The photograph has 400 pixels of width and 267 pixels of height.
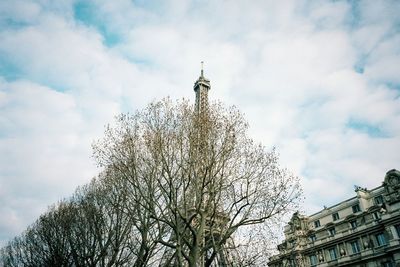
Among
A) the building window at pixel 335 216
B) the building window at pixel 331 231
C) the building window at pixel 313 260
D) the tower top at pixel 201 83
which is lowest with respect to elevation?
the building window at pixel 313 260

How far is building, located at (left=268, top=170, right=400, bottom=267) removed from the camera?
36.1 meters

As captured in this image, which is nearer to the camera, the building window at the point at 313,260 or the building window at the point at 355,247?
the building window at the point at 355,247

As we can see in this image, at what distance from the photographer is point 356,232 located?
130 feet

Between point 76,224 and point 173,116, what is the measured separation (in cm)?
1260

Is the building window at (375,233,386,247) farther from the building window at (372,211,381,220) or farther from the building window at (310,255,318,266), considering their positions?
the building window at (310,255,318,266)

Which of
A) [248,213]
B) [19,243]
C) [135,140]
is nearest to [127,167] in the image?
[135,140]

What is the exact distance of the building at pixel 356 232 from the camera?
36094 mm

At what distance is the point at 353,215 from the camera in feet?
136

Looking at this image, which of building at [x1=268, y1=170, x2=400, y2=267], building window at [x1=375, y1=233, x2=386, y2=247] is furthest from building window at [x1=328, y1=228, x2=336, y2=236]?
building window at [x1=375, y1=233, x2=386, y2=247]

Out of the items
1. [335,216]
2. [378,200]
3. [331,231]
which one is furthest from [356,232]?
[335,216]

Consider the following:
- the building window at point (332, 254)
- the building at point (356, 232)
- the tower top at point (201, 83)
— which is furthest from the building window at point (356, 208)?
the tower top at point (201, 83)

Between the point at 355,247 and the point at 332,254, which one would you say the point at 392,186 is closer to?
the point at 355,247

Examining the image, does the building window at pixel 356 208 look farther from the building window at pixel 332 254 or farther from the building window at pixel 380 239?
the building window at pixel 332 254

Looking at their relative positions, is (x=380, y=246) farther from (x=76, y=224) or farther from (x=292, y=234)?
(x=76, y=224)
